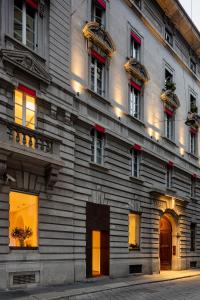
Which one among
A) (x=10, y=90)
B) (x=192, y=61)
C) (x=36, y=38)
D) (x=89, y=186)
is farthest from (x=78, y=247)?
(x=192, y=61)

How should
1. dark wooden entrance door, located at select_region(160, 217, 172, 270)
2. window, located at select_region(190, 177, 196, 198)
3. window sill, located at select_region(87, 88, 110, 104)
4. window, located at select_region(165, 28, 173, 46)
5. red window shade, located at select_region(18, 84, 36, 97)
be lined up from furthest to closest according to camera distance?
window, located at select_region(190, 177, 196, 198) < window, located at select_region(165, 28, 173, 46) < dark wooden entrance door, located at select_region(160, 217, 172, 270) < window sill, located at select_region(87, 88, 110, 104) < red window shade, located at select_region(18, 84, 36, 97)

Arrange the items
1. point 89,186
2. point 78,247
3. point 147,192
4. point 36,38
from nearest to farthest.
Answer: point 36,38, point 78,247, point 89,186, point 147,192

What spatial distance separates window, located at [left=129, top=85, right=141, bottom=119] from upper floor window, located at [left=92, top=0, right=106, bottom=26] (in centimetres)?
422

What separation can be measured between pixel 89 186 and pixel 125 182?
151 inches

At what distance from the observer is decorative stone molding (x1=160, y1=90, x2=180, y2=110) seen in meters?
30.6

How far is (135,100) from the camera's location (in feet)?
89.3

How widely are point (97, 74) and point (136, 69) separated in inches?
156

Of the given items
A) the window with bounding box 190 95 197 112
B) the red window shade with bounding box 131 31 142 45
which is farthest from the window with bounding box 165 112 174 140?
the red window shade with bounding box 131 31 142 45

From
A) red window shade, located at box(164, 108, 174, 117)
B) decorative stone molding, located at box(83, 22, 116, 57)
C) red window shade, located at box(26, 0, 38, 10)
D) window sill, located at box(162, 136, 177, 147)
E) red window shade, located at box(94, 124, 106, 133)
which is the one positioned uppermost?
decorative stone molding, located at box(83, 22, 116, 57)

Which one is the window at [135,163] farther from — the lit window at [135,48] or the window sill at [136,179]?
the lit window at [135,48]

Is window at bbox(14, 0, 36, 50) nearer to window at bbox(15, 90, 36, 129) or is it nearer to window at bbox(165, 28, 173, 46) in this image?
window at bbox(15, 90, 36, 129)

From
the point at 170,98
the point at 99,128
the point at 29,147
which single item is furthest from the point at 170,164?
the point at 29,147

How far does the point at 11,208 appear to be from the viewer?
16.6 m

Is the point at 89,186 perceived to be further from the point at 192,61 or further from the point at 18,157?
the point at 192,61
